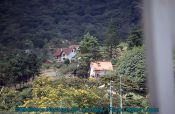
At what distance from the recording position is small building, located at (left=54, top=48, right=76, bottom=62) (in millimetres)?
4022

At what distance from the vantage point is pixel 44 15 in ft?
18.1

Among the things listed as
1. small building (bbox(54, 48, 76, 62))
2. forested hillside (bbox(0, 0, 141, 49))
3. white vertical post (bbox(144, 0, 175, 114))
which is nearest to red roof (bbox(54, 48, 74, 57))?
small building (bbox(54, 48, 76, 62))

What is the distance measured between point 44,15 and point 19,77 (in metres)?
2.67

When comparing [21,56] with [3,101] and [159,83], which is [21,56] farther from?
[159,83]

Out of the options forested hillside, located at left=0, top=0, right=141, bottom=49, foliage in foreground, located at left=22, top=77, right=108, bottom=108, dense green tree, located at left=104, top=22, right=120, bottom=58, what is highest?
forested hillside, located at left=0, top=0, right=141, bottom=49

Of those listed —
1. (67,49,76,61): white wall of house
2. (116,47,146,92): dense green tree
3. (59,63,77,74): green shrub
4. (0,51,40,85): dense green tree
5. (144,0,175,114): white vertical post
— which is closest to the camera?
(144,0,175,114): white vertical post

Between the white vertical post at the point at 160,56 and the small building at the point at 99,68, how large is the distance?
10.0 feet

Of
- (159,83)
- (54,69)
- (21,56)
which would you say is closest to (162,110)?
(159,83)

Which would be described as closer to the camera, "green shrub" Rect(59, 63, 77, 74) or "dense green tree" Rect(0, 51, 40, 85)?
"dense green tree" Rect(0, 51, 40, 85)

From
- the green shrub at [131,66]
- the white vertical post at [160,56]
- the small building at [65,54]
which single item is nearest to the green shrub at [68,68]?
the small building at [65,54]

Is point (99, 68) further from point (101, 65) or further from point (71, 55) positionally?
point (71, 55)

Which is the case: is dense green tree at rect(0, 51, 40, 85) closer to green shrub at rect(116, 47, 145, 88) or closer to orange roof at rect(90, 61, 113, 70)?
orange roof at rect(90, 61, 113, 70)

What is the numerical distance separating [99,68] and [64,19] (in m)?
2.24

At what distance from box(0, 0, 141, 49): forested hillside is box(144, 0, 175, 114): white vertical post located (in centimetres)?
362
